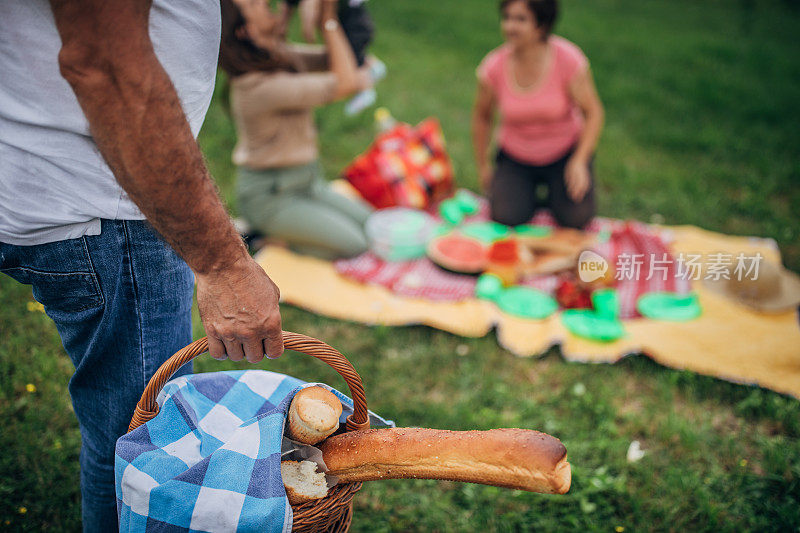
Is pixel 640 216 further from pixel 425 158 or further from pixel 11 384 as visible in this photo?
pixel 11 384

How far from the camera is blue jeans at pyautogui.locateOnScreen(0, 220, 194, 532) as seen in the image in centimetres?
115

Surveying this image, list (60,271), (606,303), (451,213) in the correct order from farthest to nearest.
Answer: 1. (451,213)
2. (606,303)
3. (60,271)

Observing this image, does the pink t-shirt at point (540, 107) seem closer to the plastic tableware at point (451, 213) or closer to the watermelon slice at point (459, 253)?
the plastic tableware at point (451, 213)

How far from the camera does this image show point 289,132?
10.7ft

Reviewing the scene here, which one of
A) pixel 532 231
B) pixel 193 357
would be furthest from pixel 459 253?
pixel 193 357

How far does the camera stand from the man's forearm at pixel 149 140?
2.86 feet

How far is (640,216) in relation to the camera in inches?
158

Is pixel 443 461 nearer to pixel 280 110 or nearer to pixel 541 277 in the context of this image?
pixel 541 277

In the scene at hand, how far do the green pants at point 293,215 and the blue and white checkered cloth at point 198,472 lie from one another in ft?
6.77

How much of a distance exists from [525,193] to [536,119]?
1.57 feet

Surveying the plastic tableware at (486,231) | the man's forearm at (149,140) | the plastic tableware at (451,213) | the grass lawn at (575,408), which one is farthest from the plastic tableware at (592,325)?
the man's forearm at (149,140)

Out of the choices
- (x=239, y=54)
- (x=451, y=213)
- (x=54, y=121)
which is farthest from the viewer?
(x=451, y=213)

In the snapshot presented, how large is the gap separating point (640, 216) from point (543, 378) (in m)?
1.95

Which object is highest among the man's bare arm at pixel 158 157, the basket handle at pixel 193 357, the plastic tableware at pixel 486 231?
the man's bare arm at pixel 158 157
